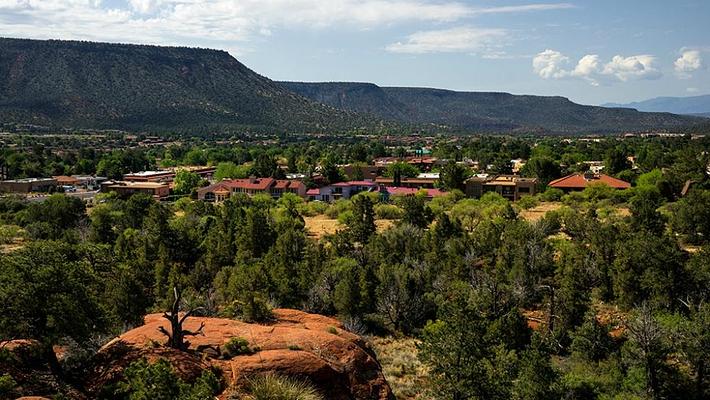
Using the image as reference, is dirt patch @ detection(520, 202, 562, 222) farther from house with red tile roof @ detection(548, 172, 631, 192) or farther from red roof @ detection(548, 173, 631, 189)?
red roof @ detection(548, 173, 631, 189)

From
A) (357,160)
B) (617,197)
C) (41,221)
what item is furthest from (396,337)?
(357,160)

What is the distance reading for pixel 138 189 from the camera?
262 ft

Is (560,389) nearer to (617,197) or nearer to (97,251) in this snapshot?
(97,251)

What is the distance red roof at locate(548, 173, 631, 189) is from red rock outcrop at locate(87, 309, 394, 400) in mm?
58555

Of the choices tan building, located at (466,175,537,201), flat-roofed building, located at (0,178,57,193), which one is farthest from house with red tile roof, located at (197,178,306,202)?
flat-roofed building, located at (0,178,57,193)

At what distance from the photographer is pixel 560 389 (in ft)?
64.1

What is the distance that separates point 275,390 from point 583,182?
213 feet

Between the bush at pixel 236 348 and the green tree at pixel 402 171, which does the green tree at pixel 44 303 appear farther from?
the green tree at pixel 402 171

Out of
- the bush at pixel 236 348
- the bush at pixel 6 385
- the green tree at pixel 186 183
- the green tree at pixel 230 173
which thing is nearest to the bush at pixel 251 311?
the bush at pixel 236 348

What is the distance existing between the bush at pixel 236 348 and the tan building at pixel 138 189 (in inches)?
2596

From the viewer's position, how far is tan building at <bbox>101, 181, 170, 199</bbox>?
3123 inches

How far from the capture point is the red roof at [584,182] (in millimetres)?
69938

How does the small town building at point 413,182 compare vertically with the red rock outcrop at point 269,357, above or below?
below

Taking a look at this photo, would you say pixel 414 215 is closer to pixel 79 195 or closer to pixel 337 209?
pixel 337 209
